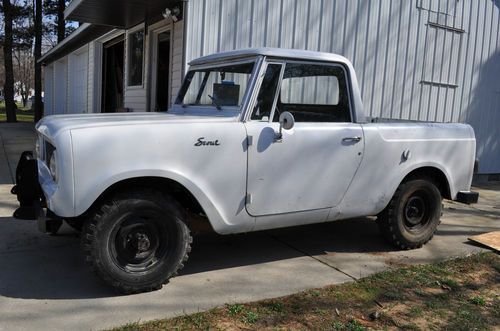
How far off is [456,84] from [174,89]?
5.96 m

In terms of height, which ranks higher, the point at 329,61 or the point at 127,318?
the point at 329,61

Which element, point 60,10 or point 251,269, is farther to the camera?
point 60,10

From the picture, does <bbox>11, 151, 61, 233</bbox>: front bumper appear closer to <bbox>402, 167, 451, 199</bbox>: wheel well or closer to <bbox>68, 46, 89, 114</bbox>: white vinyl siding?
<bbox>402, 167, 451, 199</bbox>: wheel well

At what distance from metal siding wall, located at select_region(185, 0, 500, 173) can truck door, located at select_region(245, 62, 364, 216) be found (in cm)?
317

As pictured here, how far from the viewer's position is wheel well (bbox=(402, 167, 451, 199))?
5301 millimetres

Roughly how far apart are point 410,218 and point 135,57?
22.5ft

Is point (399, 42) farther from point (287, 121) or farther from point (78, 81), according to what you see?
point (78, 81)

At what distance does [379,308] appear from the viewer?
3908 millimetres

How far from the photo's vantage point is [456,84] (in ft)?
34.5

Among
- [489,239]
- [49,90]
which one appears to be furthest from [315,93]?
[49,90]

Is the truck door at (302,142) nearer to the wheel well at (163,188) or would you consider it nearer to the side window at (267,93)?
the side window at (267,93)

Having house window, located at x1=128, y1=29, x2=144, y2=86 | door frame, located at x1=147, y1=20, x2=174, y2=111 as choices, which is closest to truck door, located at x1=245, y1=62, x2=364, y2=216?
door frame, located at x1=147, y1=20, x2=174, y2=111

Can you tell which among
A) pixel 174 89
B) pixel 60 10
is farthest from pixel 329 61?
pixel 60 10

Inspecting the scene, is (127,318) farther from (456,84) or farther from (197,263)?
(456,84)
